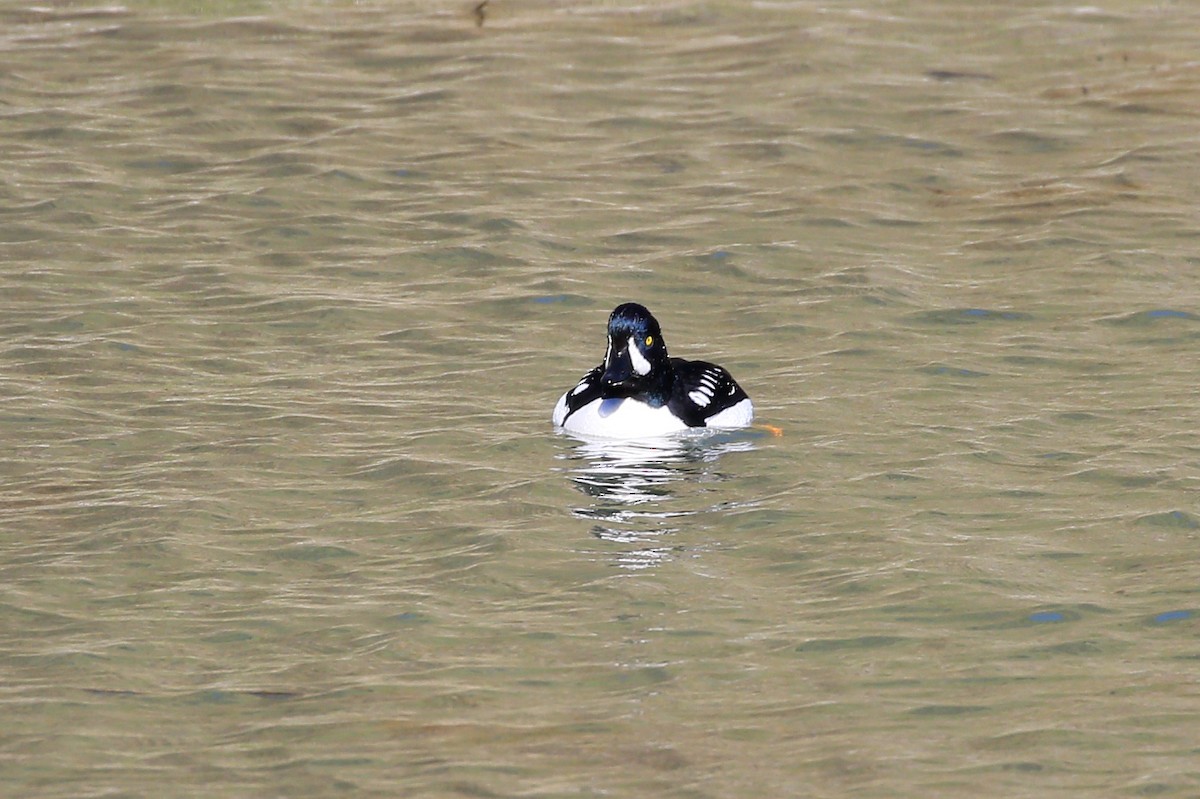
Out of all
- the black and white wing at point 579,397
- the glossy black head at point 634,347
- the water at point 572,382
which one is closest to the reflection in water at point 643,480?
the water at point 572,382

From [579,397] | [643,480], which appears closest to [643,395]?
[579,397]

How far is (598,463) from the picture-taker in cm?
1125

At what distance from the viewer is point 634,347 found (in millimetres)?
11766

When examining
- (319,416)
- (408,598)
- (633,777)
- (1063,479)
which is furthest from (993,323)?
(633,777)

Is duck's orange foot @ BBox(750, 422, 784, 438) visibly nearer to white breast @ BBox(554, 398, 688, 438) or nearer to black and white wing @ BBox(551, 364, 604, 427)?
white breast @ BBox(554, 398, 688, 438)

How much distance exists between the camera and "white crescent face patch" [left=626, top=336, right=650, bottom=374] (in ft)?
38.4

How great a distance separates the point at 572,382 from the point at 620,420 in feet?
4.06

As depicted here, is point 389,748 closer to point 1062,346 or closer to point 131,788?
point 131,788

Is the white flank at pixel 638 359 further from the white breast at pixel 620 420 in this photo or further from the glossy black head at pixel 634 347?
the white breast at pixel 620 420

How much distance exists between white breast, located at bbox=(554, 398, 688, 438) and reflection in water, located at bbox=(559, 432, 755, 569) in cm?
6

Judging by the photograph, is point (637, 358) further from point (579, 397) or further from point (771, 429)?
point (771, 429)

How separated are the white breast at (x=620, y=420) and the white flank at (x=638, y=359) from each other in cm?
23

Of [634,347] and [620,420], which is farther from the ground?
[634,347]

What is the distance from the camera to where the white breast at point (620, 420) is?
11648mm
